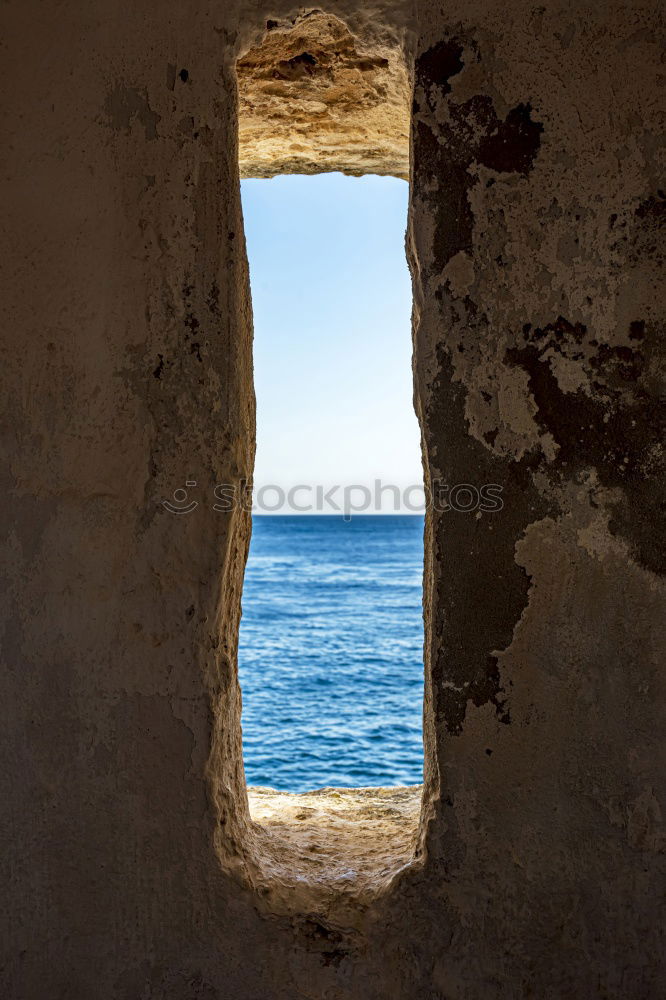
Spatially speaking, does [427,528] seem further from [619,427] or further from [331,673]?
[331,673]

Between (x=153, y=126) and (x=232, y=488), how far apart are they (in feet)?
2.74

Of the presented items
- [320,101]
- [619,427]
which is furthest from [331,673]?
[619,427]

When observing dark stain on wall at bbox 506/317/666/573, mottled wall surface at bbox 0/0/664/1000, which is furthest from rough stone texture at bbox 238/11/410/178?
dark stain on wall at bbox 506/317/666/573

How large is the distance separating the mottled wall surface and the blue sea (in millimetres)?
5770

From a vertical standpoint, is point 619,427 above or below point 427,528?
above

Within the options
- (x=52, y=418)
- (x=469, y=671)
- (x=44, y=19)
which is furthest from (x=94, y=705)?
(x=44, y=19)

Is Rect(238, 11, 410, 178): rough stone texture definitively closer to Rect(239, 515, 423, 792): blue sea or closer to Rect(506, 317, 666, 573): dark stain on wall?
Rect(506, 317, 666, 573): dark stain on wall

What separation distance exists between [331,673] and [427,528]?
13.9 metres

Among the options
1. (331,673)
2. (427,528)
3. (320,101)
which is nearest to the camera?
(427,528)

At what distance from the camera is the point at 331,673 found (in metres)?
15.4

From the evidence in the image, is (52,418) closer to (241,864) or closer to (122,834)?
(122,834)

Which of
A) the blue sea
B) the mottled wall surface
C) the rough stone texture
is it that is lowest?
the blue sea

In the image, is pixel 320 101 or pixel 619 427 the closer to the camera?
pixel 619 427

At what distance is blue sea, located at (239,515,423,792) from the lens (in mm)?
9289
